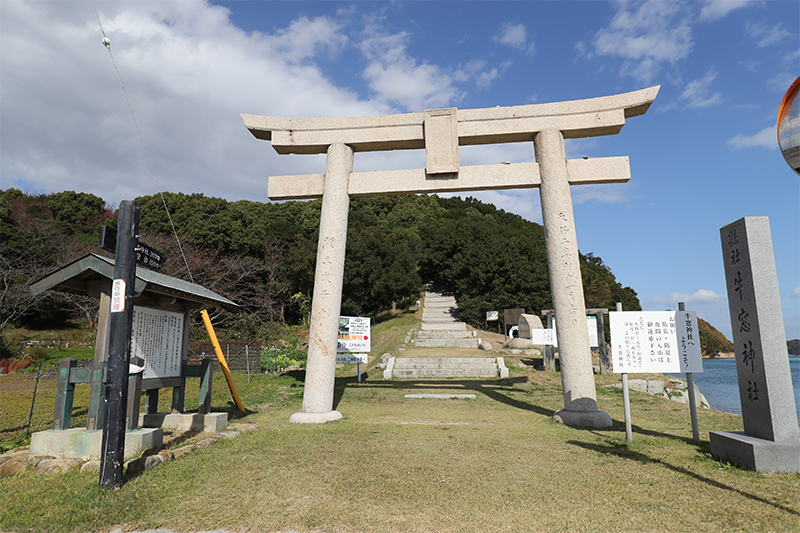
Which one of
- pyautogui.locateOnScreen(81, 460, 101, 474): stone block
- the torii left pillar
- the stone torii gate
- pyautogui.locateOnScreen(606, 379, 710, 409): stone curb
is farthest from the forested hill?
pyautogui.locateOnScreen(81, 460, 101, 474): stone block

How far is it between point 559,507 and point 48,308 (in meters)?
24.9

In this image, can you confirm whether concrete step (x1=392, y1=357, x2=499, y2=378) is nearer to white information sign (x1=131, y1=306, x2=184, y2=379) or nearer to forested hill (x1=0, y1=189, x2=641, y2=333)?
white information sign (x1=131, y1=306, x2=184, y2=379)

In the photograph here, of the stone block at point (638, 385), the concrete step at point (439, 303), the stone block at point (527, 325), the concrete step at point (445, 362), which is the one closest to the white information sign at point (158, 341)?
the concrete step at point (445, 362)

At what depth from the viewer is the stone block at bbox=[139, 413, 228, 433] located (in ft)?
19.6

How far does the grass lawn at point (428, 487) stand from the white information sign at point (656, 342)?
97 centimetres

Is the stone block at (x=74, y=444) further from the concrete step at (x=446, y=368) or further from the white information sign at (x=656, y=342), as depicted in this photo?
the concrete step at (x=446, y=368)

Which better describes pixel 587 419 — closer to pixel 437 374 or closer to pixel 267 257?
pixel 437 374

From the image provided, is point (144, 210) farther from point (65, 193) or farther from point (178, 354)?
point (178, 354)

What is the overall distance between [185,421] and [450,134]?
668 cm

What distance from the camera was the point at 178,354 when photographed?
642cm

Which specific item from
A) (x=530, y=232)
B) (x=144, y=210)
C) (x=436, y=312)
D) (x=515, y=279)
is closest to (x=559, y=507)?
(x=515, y=279)

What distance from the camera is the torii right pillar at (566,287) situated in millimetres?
7094

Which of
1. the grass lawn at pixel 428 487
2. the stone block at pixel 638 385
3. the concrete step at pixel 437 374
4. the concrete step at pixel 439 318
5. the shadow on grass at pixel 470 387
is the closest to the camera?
the grass lawn at pixel 428 487

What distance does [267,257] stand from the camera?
27.2 meters
